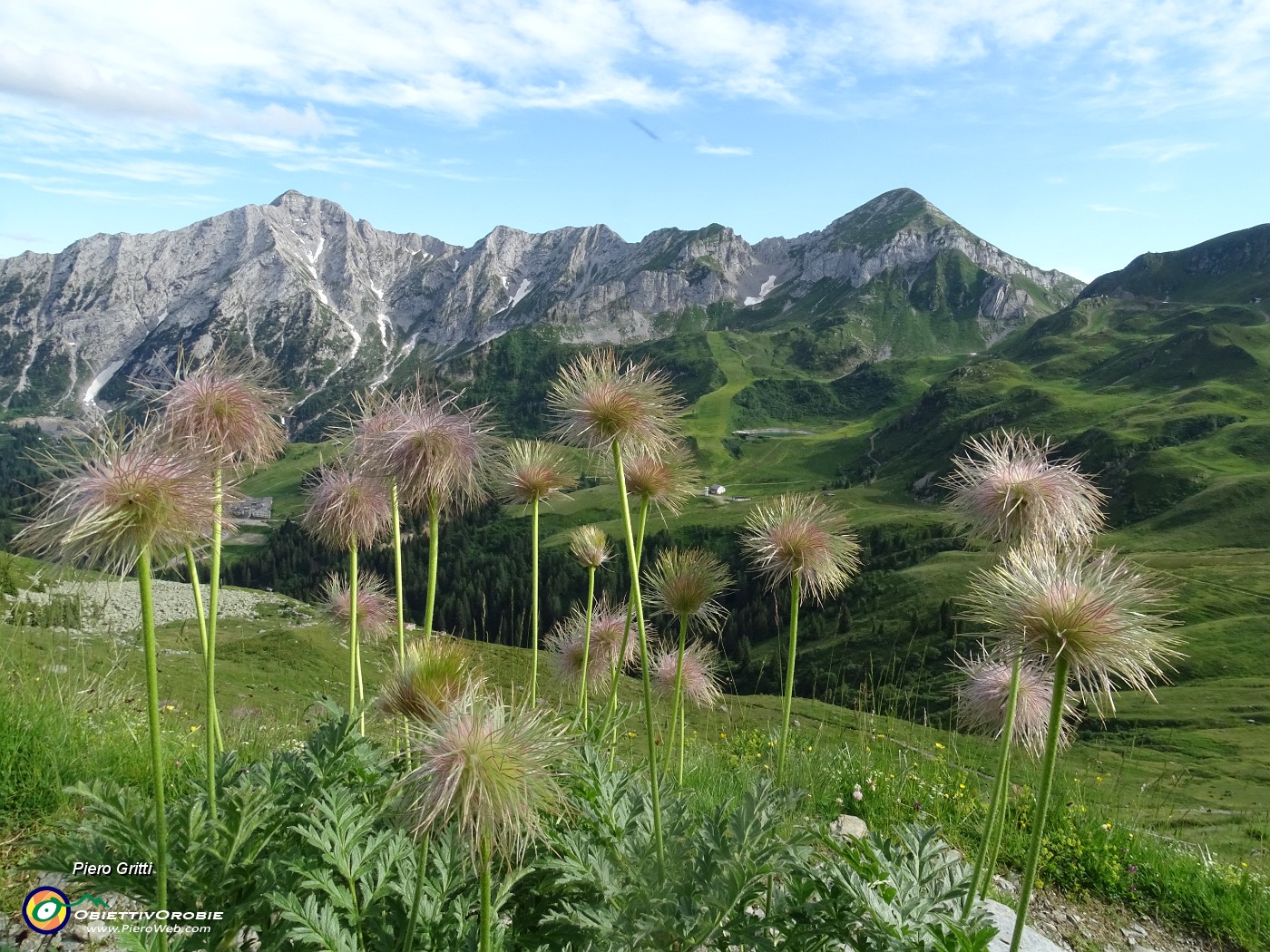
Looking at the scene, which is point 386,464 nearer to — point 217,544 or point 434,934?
point 217,544

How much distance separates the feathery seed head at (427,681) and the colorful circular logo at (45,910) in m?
2.39

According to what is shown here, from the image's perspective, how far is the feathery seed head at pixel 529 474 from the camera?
6371mm

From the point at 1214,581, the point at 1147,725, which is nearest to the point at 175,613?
the point at 1147,725

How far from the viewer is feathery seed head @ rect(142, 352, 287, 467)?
4750mm

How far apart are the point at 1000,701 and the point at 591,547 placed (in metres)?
3.86

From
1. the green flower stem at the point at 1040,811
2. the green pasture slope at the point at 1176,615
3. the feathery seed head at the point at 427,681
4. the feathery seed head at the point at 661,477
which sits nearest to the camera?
the green flower stem at the point at 1040,811

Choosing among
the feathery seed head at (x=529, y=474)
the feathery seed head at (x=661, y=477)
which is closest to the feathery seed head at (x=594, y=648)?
the feathery seed head at (x=529, y=474)

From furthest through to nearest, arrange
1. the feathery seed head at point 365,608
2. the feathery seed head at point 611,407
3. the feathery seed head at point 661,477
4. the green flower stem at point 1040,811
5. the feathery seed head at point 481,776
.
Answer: the feathery seed head at point 365,608 < the feathery seed head at point 661,477 < the feathery seed head at point 611,407 < the green flower stem at point 1040,811 < the feathery seed head at point 481,776

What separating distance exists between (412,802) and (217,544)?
1.75m

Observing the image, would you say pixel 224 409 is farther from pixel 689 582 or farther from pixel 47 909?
pixel 689 582

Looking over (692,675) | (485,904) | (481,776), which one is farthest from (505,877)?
(692,675)

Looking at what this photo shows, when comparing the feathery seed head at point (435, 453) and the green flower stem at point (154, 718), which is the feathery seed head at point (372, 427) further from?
the green flower stem at point (154, 718)

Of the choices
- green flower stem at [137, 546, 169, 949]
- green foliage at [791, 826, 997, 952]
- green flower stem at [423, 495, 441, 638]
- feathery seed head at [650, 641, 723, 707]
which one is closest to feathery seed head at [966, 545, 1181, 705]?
green foliage at [791, 826, 997, 952]

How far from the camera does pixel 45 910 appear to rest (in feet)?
14.7
